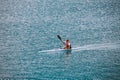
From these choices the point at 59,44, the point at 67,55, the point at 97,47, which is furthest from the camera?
the point at 59,44

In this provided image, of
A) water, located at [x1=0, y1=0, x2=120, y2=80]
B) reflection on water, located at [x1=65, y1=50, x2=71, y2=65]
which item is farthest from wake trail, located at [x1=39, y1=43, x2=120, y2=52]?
reflection on water, located at [x1=65, y1=50, x2=71, y2=65]

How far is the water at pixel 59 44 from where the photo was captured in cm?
5550

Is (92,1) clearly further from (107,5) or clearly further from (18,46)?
(18,46)

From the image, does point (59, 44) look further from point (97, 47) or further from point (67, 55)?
point (67, 55)

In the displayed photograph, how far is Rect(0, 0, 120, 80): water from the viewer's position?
5550cm

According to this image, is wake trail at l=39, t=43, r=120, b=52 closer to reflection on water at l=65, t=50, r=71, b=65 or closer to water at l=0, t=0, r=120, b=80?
water at l=0, t=0, r=120, b=80

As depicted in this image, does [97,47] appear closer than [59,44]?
Yes

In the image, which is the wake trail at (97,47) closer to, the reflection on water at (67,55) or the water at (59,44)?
the water at (59,44)

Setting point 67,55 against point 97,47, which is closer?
point 67,55

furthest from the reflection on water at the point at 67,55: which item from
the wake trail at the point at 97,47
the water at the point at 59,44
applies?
the wake trail at the point at 97,47

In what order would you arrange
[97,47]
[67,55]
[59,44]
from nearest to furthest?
[67,55] → [97,47] → [59,44]

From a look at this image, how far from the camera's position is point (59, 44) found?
68.9 m

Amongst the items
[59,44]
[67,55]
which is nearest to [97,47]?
[67,55]

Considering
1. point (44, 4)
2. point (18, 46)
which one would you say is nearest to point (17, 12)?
point (44, 4)
